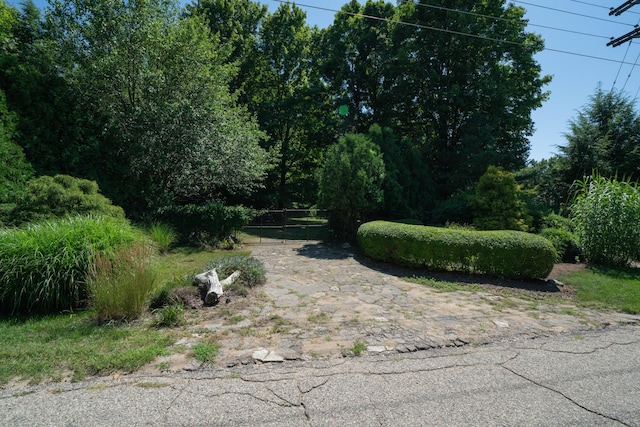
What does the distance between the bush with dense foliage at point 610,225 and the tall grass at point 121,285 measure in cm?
951

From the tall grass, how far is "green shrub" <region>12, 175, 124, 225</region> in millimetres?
2641

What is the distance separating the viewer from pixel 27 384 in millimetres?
2324

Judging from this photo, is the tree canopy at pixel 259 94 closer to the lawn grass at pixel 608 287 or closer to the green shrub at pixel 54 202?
the green shrub at pixel 54 202

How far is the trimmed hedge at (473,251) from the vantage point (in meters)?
5.71

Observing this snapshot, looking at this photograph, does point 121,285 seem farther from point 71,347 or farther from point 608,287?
point 608,287

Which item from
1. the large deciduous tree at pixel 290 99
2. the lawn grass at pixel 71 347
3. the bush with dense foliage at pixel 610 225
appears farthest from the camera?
the large deciduous tree at pixel 290 99

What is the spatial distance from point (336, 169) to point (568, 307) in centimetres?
620

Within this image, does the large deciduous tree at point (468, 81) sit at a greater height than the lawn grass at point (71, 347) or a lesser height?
greater

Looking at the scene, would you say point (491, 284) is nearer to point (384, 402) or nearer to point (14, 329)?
A: point (384, 402)

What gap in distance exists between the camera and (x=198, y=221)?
851 cm

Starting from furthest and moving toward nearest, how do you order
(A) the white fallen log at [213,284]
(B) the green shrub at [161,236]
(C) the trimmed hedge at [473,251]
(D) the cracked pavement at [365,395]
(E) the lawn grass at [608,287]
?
(B) the green shrub at [161,236]
(C) the trimmed hedge at [473,251]
(E) the lawn grass at [608,287]
(A) the white fallen log at [213,284]
(D) the cracked pavement at [365,395]

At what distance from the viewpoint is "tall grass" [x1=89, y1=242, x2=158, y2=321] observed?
3441 millimetres

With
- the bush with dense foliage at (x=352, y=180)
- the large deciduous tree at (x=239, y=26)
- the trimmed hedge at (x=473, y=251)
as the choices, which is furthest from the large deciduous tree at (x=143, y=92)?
the large deciduous tree at (x=239, y=26)

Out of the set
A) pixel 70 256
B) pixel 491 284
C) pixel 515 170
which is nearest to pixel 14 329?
pixel 70 256
